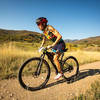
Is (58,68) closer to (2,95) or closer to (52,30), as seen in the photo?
(52,30)

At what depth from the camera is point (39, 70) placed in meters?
3.69

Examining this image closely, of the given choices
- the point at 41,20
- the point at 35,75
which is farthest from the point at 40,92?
the point at 41,20

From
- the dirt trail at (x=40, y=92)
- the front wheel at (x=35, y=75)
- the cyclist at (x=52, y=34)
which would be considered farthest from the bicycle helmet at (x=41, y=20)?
the dirt trail at (x=40, y=92)

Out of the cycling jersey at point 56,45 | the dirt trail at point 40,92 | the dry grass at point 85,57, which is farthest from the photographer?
the dry grass at point 85,57

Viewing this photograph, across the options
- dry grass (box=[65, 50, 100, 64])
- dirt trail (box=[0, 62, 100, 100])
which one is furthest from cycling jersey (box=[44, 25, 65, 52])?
dry grass (box=[65, 50, 100, 64])

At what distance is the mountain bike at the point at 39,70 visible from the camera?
347 centimetres

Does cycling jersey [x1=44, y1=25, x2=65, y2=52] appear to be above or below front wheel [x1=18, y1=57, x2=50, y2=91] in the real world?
above

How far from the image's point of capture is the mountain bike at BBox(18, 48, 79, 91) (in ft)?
11.4

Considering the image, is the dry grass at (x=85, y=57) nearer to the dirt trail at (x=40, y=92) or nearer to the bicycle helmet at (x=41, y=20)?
the dirt trail at (x=40, y=92)

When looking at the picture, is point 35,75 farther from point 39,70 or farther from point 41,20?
point 41,20

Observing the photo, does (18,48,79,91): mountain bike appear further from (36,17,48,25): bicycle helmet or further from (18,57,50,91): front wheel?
(36,17,48,25): bicycle helmet

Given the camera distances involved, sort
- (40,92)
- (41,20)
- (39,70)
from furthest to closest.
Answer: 1. (39,70)
2. (41,20)
3. (40,92)

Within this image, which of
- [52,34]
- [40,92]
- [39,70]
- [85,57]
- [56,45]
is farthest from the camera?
[85,57]

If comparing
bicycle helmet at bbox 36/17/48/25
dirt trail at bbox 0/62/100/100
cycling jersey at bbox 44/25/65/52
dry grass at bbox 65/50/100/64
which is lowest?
dirt trail at bbox 0/62/100/100
